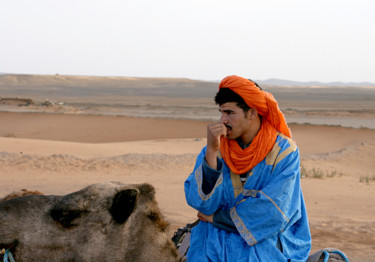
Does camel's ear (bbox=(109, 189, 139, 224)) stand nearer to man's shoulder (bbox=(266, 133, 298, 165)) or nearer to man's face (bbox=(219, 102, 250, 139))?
man's face (bbox=(219, 102, 250, 139))

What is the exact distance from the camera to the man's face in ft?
11.2

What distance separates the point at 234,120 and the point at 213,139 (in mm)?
250

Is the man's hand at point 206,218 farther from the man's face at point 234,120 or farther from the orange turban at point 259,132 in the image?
the man's face at point 234,120

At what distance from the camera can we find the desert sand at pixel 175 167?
852 centimetres

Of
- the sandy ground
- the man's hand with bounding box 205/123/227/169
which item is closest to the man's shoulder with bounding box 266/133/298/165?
the man's hand with bounding box 205/123/227/169

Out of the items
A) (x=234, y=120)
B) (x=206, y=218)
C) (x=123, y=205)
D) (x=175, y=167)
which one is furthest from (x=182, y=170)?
(x=123, y=205)

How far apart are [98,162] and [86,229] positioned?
12786mm

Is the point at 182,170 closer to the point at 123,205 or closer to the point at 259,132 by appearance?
the point at 259,132

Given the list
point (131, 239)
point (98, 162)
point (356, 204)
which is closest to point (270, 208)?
point (131, 239)

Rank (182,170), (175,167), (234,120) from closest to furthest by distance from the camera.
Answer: (234,120) → (182,170) → (175,167)

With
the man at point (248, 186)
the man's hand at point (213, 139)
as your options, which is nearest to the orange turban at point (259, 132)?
the man at point (248, 186)

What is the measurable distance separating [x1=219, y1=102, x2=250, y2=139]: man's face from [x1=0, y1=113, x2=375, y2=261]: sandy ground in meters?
3.98

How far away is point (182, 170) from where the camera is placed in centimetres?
1500

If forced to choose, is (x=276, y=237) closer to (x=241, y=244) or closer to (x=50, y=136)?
(x=241, y=244)
